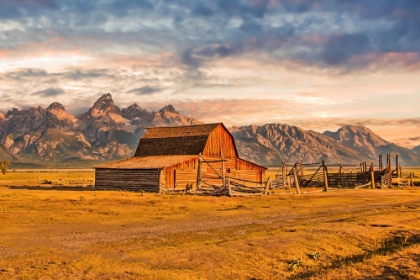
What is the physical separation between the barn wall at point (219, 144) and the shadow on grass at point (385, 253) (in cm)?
3542

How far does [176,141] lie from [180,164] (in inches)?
385

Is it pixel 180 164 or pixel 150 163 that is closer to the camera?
pixel 180 164

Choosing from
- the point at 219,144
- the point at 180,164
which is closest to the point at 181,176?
the point at 180,164

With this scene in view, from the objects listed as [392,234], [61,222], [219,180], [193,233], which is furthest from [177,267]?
[219,180]

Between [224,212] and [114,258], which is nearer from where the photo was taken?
[114,258]

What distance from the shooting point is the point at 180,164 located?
45938 mm

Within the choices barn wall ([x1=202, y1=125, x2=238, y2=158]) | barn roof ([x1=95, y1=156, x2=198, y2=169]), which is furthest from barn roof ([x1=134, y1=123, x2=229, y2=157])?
barn roof ([x1=95, y1=156, x2=198, y2=169])

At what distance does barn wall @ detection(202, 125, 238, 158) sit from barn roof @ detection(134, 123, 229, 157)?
0.59 m

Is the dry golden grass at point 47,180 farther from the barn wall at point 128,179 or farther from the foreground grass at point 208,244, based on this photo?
the foreground grass at point 208,244

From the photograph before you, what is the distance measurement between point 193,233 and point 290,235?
4013mm

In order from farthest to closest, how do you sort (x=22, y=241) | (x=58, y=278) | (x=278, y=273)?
→ (x=22, y=241), (x=278, y=273), (x=58, y=278)

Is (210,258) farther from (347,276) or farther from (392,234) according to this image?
(392,234)

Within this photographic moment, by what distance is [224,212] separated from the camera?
26.4 metres

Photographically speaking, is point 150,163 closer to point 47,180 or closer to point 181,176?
point 181,176
